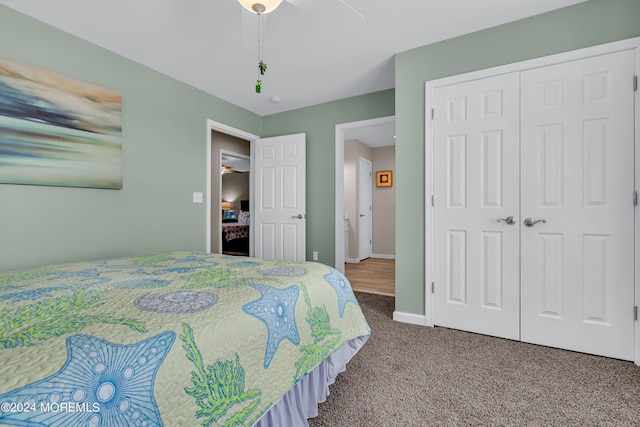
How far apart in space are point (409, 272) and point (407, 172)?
905mm

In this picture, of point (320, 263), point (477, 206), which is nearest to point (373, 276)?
point (320, 263)

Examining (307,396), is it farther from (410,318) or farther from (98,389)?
(410,318)

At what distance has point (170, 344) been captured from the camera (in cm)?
77

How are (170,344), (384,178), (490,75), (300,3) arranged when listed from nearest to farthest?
(170,344)
(300,3)
(490,75)
(384,178)

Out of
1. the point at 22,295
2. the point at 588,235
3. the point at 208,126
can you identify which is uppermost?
the point at 208,126

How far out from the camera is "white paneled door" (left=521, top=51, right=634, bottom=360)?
6.28ft

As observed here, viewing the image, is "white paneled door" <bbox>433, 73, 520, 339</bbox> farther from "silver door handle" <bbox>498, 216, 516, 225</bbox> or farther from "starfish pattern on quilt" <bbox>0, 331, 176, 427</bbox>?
"starfish pattern on quilt" <bbox>0, 331, 176, 427</bbox>

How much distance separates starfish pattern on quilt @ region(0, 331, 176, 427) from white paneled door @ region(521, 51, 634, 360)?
2.45 metres

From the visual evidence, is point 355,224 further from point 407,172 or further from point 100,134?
point 100,134

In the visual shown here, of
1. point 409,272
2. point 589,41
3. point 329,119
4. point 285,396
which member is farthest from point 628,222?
point 329,119

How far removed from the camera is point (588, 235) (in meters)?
2.00

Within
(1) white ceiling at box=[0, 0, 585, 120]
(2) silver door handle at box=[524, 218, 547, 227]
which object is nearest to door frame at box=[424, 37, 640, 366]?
(1) white ceiling at box=[0, 0, 585, 120]

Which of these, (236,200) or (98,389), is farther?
(236,200)

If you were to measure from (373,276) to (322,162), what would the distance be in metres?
1.98
